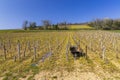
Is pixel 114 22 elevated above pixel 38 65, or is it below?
above

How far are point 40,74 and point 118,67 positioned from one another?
240 inches

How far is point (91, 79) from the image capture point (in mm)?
9266

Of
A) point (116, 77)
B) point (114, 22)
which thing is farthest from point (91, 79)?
point (114, 22)

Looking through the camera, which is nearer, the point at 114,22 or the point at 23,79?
the point at 23,79

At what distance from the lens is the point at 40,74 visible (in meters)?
10.4

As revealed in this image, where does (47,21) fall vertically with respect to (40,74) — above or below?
above

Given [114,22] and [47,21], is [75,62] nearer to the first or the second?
[114,22]

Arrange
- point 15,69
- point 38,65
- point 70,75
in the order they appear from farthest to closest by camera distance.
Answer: point 38,65 < point 15,69 < point 70,75

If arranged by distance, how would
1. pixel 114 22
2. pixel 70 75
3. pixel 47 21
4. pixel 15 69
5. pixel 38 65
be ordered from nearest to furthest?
pixel 70 75
pixel 15 69
pixel 38 65
pixel 114 22
pixel 47 21

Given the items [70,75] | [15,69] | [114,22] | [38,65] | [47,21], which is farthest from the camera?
[47,21]

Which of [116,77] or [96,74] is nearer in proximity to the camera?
[116,77]

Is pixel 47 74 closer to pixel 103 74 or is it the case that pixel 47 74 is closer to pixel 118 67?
pixel 103 74

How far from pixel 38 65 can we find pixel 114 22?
94.9m

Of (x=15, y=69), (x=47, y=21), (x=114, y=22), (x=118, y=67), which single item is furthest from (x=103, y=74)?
(x=47, y=21)
